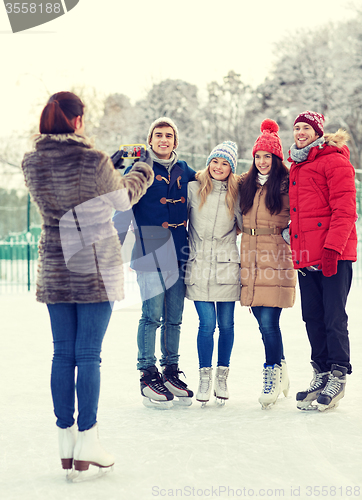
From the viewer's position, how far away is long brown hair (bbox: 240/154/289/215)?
328cm

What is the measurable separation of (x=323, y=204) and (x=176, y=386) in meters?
1.39

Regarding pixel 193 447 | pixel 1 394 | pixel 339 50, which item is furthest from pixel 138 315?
pixel 339 50

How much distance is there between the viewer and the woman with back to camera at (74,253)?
7.11 ft

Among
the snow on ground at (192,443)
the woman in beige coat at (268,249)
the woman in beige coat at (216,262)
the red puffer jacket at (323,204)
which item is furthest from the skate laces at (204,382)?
the red puffer jacket at (323,204)

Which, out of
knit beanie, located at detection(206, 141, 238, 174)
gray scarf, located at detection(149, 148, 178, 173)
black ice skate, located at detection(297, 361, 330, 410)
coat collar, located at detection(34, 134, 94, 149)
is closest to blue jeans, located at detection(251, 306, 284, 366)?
black ice skate, located at detection(297, 361, 330, 410)

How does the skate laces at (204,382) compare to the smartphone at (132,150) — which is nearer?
the smartphone at (132,150)

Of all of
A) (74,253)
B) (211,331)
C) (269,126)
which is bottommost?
(211,331)

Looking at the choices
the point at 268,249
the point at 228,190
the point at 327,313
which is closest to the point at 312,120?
the point at 228,190

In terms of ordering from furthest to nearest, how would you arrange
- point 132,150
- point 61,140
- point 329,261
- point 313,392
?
point 313,392 → point 329,261 → point 132,150 → point 61,140

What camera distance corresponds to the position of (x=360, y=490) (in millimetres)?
2127

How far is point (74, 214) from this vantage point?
2203 millimetres

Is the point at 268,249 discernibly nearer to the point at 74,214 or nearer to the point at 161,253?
the point at 161,253

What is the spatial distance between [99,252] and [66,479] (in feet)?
3.06

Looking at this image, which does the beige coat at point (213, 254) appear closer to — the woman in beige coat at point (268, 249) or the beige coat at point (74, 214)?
the woman in beige coat at point (268, 249)
